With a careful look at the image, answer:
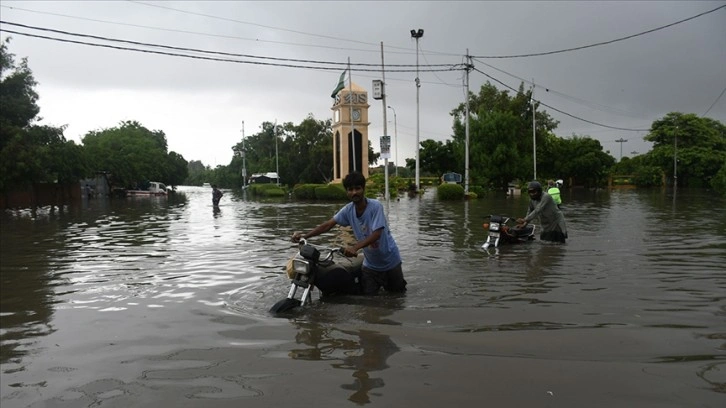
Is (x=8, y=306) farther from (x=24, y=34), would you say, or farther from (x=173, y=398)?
(x=24, y=34)

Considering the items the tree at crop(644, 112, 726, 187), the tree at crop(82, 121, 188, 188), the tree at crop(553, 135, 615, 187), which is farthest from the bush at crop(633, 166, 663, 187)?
the tree at crop(82, 121, 188, 188)

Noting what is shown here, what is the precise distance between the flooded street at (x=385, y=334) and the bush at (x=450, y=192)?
78.9 ft

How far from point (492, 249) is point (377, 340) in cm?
A: 674

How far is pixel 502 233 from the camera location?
11.5m

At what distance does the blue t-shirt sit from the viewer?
612cm

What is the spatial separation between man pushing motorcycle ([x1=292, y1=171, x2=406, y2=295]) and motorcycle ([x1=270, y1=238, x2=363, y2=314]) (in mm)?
153

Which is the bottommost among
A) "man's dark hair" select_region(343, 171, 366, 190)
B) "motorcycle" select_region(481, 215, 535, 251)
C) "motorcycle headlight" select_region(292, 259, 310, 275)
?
"motorcycle" select_region(481, 215, 535, 251)

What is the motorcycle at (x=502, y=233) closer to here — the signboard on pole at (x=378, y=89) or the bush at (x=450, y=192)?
the signboard on pole at (x=378, y=89)

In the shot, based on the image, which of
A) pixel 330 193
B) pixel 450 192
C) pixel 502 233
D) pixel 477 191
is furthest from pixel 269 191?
pixel 502 233

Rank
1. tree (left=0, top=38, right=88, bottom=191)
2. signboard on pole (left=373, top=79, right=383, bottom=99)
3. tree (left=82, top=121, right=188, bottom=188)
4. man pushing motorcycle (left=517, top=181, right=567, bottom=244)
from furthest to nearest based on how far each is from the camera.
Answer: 1. tree (left=82, top=121, right=188, bottom=188)
2. signboard on pole (left=373, top=79, right=383, bottom=99)
3. tree (left=0, top=38, right=88, bottom=191)
4. man pushing motorcycle (left=517, top=181, right=567, bottom=244)

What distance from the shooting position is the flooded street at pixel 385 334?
3.90 metres

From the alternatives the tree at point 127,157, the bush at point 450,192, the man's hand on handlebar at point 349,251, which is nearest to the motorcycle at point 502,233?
the man's hand on handlebar at point 349,251

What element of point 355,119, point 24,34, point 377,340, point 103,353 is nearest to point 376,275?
point 377,340

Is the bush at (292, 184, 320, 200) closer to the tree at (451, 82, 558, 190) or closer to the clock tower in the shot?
the clock tower
